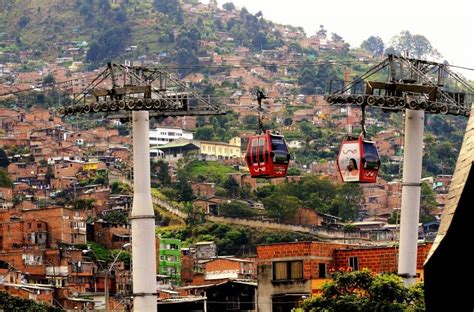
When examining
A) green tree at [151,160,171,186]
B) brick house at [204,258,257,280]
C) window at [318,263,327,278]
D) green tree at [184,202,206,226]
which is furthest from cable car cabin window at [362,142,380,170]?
green tree at [151,160,171,186]

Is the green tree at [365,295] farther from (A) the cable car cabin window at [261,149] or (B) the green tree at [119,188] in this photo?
(B) the green tree at [119,188]

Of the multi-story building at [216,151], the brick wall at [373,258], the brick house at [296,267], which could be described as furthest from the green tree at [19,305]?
the multi-story building at [216,151]

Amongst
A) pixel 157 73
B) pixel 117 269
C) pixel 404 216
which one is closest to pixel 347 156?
pixel 404 216

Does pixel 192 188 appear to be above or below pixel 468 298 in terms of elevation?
below

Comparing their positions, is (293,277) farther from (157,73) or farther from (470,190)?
(470,190)

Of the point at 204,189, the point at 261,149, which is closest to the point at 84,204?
the point at 204,189

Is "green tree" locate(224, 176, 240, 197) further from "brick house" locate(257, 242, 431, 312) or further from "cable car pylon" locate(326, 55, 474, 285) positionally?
"cable car pylon" locate(326, 55, 474, 285)
